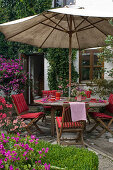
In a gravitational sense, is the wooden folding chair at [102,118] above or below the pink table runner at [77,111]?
below

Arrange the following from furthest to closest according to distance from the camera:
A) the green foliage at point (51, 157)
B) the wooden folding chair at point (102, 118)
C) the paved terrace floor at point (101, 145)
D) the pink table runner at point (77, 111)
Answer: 1. the wooden folding chair at point (102, 118)
2. the pink table runner at point (77, 111)
3. the paved terrace floor at point (101, 145)
4. the green foliage at point (51, 157)

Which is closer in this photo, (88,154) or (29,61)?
(88,154)

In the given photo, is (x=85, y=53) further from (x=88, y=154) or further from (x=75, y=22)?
(x=88, y=154)

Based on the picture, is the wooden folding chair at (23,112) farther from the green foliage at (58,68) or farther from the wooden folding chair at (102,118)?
the green foliage at (58,68)

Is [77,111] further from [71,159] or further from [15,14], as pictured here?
[15,14]

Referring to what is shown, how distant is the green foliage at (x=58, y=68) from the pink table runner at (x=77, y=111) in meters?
4.23

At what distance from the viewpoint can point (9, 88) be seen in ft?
23.0

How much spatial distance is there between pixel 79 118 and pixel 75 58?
4720 millimetres

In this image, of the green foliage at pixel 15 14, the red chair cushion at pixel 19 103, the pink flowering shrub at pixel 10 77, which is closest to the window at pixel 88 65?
the green foliage at pixel 15 14

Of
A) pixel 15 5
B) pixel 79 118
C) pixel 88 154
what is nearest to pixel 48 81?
pixel 15 5

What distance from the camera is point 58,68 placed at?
8188mm

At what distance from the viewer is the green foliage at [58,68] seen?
26.5 ft

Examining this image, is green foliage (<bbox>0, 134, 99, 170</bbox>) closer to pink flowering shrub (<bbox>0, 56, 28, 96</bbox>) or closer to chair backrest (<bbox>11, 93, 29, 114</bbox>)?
chair backrest (<bbox>11, 93, 29, 114</bbox>)

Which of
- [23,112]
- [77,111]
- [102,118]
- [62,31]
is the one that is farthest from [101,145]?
[62,31]
